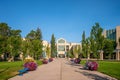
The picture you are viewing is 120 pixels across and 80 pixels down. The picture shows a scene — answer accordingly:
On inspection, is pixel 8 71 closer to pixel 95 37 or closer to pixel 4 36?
pixel 95 37

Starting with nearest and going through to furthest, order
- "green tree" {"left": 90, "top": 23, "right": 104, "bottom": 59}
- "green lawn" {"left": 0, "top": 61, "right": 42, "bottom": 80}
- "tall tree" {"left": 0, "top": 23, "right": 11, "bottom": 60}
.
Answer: "green lawn" {"left": 0, "top": 61, "right": 42, "bottom": 80}, "green tree" {"left": 90, "top": 23, "right": 104, "bottom": 59}, "tall tree" {"left": 0, "top": 23, "right": 11, "bottom": 60}

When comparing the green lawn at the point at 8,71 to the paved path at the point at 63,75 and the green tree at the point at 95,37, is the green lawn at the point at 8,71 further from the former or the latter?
the green tree at the point at 95,37

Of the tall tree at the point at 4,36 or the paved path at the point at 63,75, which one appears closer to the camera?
the paved path at the point at 63,75

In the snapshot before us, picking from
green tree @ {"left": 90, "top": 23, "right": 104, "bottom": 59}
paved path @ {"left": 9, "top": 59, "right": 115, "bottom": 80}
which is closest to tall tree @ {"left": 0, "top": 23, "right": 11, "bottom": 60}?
green tree @ {"left": 90, "top": 23, "right": 104, "bottom": 59}

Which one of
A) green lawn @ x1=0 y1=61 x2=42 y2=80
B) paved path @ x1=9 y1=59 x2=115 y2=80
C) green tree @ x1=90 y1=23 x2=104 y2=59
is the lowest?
green lawn @ x1=0 y1=61 x2=42 y2=80

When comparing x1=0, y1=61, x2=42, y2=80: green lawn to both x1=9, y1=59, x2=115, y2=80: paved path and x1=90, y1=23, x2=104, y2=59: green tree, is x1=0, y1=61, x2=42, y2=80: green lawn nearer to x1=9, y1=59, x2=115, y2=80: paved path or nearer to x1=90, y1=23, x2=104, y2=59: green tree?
x1=9, y1=59, x2=115, y2=80: paved path

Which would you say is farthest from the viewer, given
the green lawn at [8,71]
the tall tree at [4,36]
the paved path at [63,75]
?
the tall tree at [4,36]

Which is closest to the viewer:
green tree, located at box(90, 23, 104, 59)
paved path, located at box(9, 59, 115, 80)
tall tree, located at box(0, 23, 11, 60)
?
paved path, located at box(9, 59, 115, 80)

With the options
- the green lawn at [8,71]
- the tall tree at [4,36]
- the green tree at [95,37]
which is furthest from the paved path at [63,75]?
the tall tree at [4,36]

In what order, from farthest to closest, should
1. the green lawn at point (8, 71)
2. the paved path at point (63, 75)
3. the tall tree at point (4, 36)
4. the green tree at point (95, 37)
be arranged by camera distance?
the tall tree at point (4, 36) < the green tree at point (95, 37) < the green lawn at point (8, 71) < the paved path at point (63, 75)

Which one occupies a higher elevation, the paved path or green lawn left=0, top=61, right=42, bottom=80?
the paved path

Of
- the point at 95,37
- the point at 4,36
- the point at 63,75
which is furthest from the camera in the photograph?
the point at 4,36

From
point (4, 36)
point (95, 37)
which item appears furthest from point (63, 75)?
point (4, 36)

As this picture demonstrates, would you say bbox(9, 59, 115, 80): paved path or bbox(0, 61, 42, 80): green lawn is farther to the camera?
bbox(0, 61, 42, 80): green lawn
